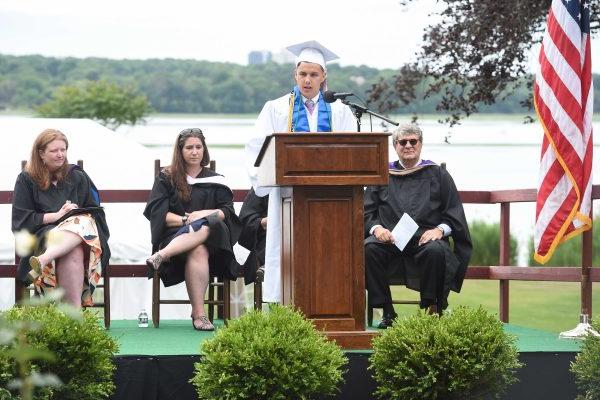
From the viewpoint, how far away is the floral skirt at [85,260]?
7340 millimetres

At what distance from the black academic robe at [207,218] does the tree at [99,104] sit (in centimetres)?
3152

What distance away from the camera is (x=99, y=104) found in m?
39.4

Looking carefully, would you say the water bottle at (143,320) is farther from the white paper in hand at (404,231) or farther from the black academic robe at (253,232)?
the white paper in hand at (404,231)

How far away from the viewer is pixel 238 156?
28953mm

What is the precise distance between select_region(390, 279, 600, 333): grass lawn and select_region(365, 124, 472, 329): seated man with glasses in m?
19.4

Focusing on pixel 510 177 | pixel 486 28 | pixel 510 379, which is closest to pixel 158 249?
pixel 510 379

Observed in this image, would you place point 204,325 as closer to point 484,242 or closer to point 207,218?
point 207,218

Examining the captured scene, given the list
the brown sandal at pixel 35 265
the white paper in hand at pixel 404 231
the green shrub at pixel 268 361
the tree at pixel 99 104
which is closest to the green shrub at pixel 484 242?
the tree at pixel 99 104

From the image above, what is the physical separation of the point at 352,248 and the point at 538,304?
31.5m

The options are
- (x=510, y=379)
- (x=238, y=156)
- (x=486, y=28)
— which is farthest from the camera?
(x=238, y=156)

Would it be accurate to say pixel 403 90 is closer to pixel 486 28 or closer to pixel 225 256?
pixel 486 28

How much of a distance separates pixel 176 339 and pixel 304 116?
1644mm

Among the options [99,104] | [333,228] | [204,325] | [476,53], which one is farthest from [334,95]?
[99,104]

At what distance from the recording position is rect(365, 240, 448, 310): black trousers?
24.6ft
